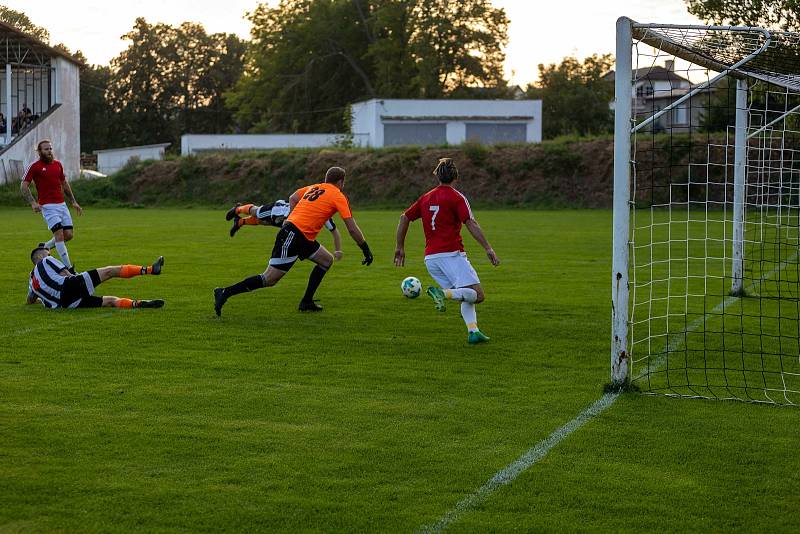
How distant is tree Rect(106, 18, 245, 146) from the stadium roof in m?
28.8

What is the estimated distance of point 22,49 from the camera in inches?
1932

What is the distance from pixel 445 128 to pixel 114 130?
34238 millimetres

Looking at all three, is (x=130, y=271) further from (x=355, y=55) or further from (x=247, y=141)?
(x=355, y=55)

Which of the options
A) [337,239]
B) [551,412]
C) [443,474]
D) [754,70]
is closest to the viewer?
[443,474]

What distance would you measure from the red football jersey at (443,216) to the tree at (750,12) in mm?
19651

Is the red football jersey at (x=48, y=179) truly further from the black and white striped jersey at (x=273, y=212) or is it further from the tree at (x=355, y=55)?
the tree at (x=355, y=55)

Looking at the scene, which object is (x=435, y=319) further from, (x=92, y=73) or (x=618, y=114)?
(x=92, y=73)

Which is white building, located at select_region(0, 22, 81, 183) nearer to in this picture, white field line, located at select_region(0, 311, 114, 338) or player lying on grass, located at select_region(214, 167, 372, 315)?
white field line, located at select_region(0, 311, 114, 338)

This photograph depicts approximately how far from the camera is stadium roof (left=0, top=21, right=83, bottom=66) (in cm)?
4603

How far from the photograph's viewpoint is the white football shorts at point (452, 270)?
33.0 ft

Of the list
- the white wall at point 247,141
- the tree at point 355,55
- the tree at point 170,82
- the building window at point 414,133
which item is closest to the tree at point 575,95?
the tree at point 355,55

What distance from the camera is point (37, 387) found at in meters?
7.87

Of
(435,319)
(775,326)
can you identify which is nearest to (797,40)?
(775,326)

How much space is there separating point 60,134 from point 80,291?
41454 millimetres
